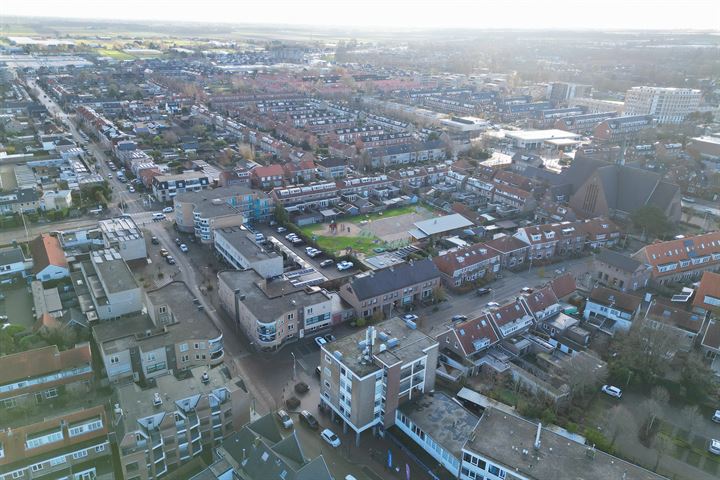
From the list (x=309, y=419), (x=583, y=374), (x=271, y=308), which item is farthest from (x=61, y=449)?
(x=583, y=374)

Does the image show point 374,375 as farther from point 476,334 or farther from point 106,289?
point 106,289

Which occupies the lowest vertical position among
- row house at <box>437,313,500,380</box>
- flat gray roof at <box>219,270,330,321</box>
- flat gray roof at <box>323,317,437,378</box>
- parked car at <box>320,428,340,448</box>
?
parked car at <box>320,428,340,448</box>

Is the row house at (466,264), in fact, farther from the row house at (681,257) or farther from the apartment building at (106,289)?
the apartment building at (106,289)

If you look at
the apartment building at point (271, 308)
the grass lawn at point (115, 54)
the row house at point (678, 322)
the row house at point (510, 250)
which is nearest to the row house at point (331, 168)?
the row house at point (510, 250)

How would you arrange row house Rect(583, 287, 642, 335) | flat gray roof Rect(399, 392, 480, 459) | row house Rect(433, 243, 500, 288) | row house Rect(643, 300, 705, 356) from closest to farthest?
flat gray roof Rect(399, 392, 480, 459), row house Rect(643, 300, 705, 356), row house Rect(583, 287, 642, 335), row house Rect(433, 243, 500, 288)

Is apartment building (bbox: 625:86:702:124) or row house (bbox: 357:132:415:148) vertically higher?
apartment building (bbox: 625:86:702:124)

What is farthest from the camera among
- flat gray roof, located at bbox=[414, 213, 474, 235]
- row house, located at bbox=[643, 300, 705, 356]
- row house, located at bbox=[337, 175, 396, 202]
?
row house, located at bbox=[337, 175, 396, 202]

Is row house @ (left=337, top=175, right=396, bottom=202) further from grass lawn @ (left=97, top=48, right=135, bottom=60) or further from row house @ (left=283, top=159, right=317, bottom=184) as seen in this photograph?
grass lawn @ (left=97, top=48, right=135, bottom=60)

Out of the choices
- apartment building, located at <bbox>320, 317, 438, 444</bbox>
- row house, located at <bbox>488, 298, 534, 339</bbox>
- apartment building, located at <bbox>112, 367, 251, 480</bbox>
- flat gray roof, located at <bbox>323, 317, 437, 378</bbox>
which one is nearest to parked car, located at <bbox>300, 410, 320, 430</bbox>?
apartment building, located at <bbox>320, 317, 438, 444</bbox>
